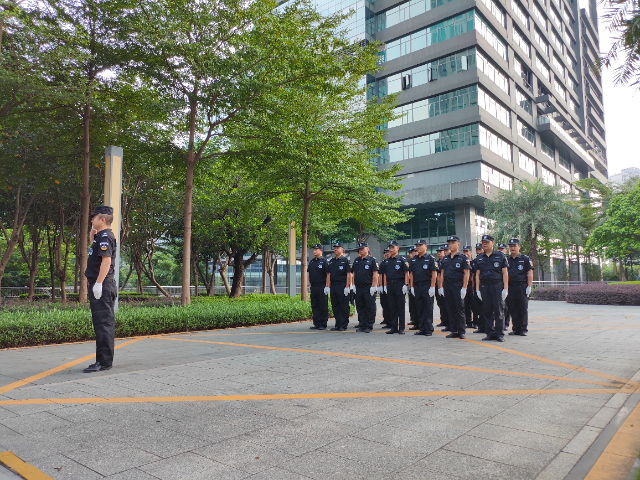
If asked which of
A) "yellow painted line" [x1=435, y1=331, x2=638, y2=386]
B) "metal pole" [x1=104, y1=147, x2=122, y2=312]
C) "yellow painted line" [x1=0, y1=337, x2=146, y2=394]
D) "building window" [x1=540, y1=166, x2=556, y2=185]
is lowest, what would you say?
"yellow painted line" [x1=435, y1=331, x2=638, y2=386]

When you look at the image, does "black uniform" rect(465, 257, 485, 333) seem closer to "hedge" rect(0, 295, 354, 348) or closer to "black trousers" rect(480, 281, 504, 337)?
"black trousers" rect(480, 281, 504, 337)

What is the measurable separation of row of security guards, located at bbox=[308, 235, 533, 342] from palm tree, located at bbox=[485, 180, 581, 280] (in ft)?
66.5

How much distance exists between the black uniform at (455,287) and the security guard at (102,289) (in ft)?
21.1

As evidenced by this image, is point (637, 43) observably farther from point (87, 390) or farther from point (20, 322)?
point (20, 322)

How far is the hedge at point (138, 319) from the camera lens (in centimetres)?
793

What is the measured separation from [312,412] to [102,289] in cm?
331

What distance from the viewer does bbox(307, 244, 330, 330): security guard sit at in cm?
1120

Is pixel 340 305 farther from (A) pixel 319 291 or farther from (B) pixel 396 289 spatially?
(B) pixel 396 289

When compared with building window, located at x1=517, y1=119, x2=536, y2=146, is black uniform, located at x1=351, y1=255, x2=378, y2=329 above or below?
below

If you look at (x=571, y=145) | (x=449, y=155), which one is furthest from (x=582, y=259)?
(x=449, y=155)

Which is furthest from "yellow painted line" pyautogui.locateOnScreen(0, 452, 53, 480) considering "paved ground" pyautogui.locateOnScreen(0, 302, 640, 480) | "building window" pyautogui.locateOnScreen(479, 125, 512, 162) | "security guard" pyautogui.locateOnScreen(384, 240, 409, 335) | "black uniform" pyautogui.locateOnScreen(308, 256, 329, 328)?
"building window" pyautogui.locateOnScreen(479, 125, 512, 162)

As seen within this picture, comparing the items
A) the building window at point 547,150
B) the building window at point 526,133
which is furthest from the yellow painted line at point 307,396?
the building window at point 547,150

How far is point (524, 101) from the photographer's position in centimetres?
4753

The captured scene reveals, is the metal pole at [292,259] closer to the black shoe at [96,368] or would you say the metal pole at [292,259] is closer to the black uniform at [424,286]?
the black uniform at [424,286]
